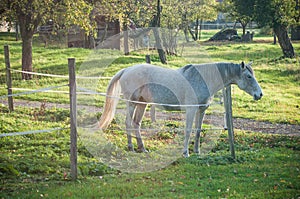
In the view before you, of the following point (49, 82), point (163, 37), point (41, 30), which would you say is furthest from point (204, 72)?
point (41, 30)

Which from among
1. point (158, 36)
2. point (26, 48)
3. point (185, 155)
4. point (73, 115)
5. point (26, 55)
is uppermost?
point (158, 36)

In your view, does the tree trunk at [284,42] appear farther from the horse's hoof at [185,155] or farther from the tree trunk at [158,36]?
the horse's hoof at [185,155]

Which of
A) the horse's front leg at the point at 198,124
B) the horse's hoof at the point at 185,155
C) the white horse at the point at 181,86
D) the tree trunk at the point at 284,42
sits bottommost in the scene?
the horse's hoof at the point at 185,155

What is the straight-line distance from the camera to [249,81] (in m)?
8.93

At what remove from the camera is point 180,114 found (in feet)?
45.5

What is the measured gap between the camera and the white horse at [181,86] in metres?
8.94

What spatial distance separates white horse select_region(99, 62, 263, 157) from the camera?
8.94 m

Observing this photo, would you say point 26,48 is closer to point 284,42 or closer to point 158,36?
point 158,36

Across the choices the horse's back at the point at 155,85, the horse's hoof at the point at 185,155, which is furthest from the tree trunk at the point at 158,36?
the horse's hoof at the point at 185,155

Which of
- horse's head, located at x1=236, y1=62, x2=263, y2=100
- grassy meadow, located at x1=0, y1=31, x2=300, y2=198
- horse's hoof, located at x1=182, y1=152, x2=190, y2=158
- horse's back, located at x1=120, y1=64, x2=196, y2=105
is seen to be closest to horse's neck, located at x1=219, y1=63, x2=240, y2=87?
horse's head, located at x1=236, y1=62, x2=263, y2=100

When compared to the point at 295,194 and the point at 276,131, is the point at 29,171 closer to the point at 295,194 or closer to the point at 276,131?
the point at 295,194

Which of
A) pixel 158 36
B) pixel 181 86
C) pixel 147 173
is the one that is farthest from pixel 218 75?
pixel 158 36

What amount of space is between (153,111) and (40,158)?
15.9 feet

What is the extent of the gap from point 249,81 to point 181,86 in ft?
4.43
